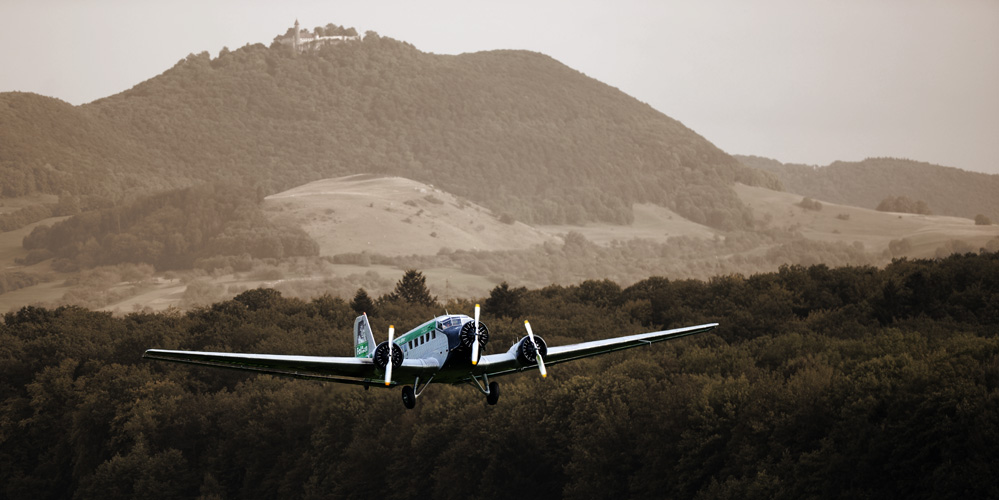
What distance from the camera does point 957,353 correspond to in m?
115

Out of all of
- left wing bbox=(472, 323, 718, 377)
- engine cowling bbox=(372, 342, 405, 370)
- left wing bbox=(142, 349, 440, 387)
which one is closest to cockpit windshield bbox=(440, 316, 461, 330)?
left wing bbox=(142, 349, 440, 387)

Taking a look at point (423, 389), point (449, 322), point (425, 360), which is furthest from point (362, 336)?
point (423, 389)

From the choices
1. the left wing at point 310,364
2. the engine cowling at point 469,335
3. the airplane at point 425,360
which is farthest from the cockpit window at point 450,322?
the left wing at point 310,364

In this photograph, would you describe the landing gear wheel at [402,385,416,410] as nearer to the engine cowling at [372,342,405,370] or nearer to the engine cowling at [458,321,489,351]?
the engine cowling at [372,342,405,370]

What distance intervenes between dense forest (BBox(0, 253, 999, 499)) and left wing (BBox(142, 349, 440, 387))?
185 ft

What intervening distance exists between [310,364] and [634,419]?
260 feet

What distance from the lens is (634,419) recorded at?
411 ft

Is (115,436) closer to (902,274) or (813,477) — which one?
(813,477)

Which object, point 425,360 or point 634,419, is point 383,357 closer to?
point 425,360

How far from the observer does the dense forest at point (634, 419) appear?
98875 millimetres

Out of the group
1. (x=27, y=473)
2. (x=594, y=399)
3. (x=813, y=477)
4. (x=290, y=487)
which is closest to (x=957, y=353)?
(x=813, y=477)

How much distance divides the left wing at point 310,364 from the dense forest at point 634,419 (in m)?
56.3

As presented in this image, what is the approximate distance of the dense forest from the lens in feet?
324

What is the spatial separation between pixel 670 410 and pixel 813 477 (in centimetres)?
2278
